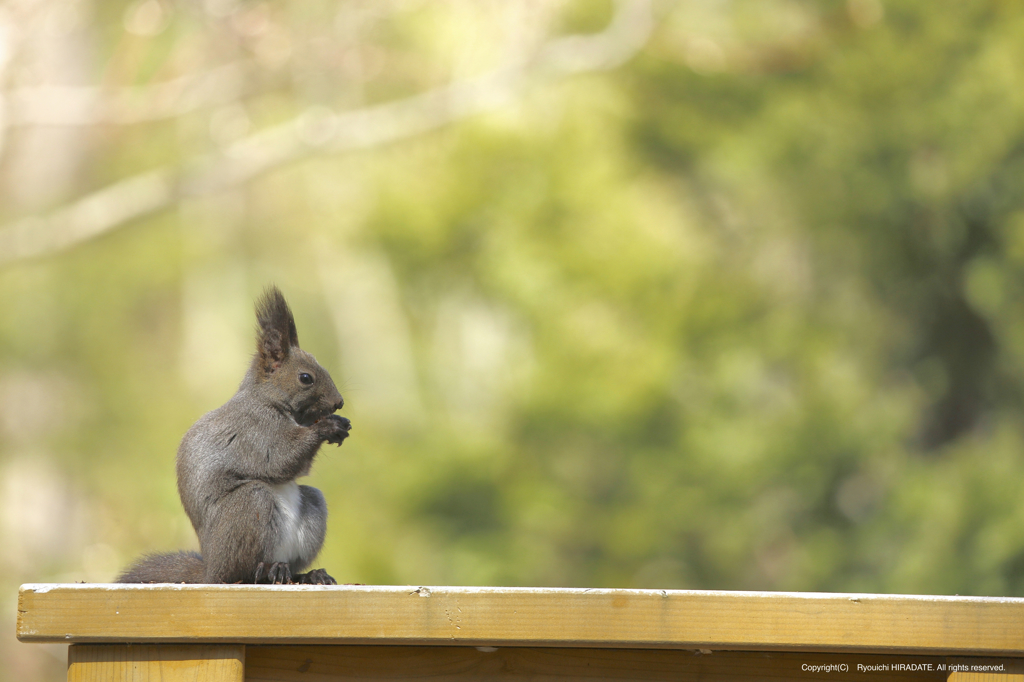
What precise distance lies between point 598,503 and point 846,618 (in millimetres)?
6885

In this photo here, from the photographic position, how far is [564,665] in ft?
5.29

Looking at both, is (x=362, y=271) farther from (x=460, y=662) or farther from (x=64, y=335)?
(x=460, y=662)

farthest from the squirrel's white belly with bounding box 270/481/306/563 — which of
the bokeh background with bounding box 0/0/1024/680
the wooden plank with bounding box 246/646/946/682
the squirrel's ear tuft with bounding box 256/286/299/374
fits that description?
the bokeh background with bounding box 0/0/1024/680

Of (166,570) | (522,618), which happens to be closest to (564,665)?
(522,618)

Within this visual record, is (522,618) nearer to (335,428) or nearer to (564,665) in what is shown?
(564,665)

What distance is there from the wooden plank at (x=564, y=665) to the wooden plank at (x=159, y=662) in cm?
7

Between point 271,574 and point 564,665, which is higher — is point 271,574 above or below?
above

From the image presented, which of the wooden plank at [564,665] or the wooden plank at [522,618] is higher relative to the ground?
the wooden plank at [522,618]

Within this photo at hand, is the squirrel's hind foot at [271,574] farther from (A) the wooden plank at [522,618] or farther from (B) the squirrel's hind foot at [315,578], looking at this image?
(A) the wooden plank at [522,618]

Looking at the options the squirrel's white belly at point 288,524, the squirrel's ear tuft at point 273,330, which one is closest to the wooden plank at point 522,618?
the squirrel's white belly at point 288,524

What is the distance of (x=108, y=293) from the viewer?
14758mm

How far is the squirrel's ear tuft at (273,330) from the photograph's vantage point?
6.75ft

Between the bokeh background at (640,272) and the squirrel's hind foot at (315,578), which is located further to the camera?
the bokeh background at (640,272)

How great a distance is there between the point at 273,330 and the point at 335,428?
0.92ft
